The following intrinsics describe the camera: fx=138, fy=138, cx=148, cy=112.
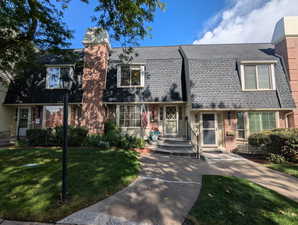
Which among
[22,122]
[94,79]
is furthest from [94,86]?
[22,122]

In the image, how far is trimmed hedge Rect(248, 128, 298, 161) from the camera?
668cm

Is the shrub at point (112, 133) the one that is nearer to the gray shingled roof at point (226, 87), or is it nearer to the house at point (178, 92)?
the house at point (178, 92)

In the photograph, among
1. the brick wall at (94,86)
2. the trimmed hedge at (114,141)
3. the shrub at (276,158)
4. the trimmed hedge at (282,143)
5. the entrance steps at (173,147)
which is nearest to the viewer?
the trimmed hedge at (282,143)

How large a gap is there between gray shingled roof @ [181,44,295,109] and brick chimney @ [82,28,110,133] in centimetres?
669

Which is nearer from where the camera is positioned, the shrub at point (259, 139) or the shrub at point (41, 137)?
the shrub at point (259, 139)

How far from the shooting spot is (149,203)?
3.23 metres

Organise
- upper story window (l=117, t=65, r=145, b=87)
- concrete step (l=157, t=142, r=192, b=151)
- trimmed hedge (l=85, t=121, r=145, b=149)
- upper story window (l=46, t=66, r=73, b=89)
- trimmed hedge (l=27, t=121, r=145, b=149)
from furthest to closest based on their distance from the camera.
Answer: upper story window (l=46, t=66, r=73, b=89) → upper story window (l=117, t=65, r=145, b=87) → trimmed hedge (l=27, t=121, r=145, b=149) → trimmed hedge (l=85, t=121, r=145, b=149) → concrete step (l=157, t=142, r=192, b=151)

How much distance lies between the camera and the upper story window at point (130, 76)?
10927 millimetres

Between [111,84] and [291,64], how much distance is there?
42.8ft

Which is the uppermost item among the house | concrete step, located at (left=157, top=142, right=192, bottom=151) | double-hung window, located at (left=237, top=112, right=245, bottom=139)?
the house

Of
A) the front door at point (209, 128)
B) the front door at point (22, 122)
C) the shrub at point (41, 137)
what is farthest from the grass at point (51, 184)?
the front door at point (22, 122)

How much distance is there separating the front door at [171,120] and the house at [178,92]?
8 cm

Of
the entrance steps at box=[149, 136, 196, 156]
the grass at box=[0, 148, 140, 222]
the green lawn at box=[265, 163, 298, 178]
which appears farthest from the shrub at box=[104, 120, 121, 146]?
the green lawn at box=[265, 163, 298, 178]

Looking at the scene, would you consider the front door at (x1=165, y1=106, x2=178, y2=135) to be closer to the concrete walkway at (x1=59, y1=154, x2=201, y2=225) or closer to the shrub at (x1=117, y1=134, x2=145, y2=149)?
the shrub at (x1=117, y1=134, x2=145, y2=149)
